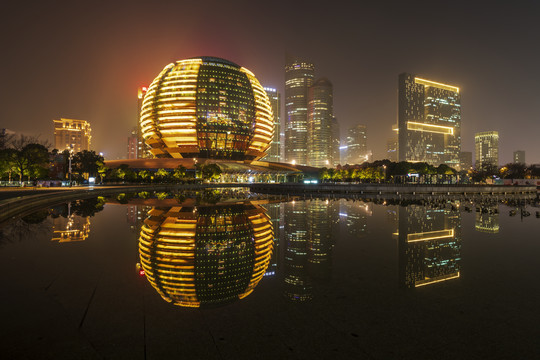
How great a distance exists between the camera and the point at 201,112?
119 m

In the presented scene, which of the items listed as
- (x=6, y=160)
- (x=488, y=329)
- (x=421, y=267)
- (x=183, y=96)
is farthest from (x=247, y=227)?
(x=183, y=96)

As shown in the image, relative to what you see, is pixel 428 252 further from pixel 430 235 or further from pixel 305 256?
pixel 305 256

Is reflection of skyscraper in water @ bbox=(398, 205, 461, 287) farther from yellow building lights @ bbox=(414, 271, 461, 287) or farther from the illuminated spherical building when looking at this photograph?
the illuminated spherical building

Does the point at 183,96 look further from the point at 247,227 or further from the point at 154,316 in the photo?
the point at 154,316

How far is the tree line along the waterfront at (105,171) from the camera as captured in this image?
62.0 metres

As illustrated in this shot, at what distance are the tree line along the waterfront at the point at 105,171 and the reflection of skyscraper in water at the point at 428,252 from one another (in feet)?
230

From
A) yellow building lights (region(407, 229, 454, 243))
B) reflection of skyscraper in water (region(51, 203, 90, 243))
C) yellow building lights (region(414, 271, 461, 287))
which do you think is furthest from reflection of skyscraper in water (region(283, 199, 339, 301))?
reflection of skyscraper in water (region(51, 203, 90, 243))

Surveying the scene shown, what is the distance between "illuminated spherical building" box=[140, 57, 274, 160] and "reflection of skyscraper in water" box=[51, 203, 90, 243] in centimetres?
10533

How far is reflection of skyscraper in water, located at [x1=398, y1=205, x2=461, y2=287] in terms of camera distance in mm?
7539

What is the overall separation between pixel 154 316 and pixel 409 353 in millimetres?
3891

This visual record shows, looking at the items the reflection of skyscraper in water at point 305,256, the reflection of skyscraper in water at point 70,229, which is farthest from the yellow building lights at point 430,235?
the reflection of skyscraper in water at point 70,229

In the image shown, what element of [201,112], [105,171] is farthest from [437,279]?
[201,112]

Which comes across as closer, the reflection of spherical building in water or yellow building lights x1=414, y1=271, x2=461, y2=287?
the reflection of spherical building in water

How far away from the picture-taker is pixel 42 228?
1420 cm
